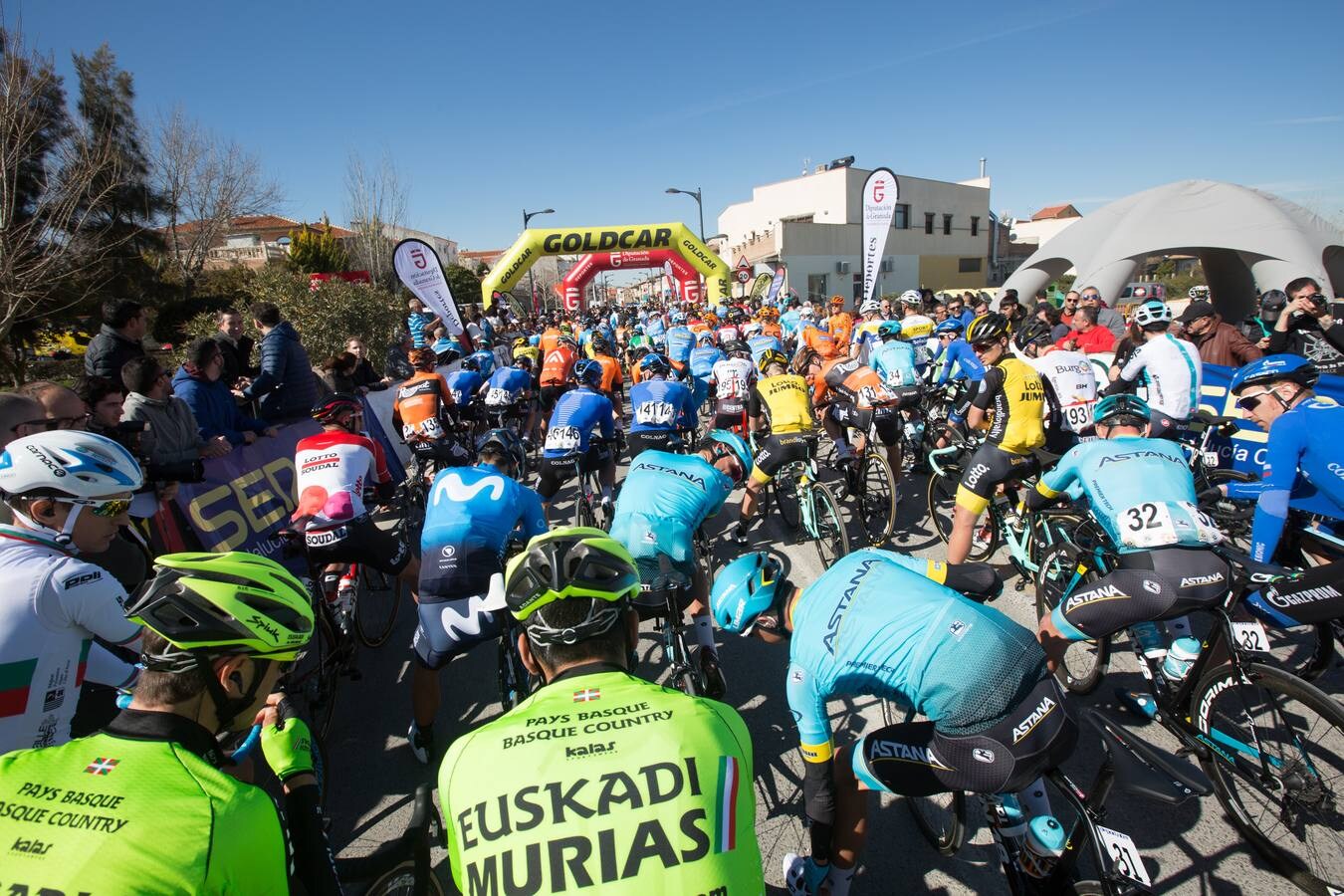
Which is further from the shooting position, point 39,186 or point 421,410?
point 39,186

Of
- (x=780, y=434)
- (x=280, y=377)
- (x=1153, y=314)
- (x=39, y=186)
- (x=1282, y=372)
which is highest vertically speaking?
(x=39, y=186)

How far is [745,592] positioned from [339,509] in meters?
3.22

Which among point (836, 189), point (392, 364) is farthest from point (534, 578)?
point (836, 189)

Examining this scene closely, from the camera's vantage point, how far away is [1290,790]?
2562mm

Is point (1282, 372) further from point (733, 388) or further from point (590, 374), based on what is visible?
point (590, 374)

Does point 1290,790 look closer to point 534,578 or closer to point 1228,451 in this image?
point 534,578

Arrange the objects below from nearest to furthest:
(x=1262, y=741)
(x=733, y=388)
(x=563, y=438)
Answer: (x=1262, y=741) → (x=563, y=438) → (x=733, y=388)

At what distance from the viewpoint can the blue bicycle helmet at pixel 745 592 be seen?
2.50 meters

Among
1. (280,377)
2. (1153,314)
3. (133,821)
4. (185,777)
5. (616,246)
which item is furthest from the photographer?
(616,246)

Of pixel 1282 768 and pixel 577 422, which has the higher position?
pixel 577 422

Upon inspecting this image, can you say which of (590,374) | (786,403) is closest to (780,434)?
(786,403)

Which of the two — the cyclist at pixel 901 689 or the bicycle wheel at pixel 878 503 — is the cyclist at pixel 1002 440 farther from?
the cyclist at pixel 901 689

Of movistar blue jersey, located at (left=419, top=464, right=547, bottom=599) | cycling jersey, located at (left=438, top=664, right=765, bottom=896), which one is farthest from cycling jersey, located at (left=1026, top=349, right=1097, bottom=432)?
cycling jersey, located at (left=438, top=664, right=765, bottom=896)

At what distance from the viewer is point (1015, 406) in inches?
192
